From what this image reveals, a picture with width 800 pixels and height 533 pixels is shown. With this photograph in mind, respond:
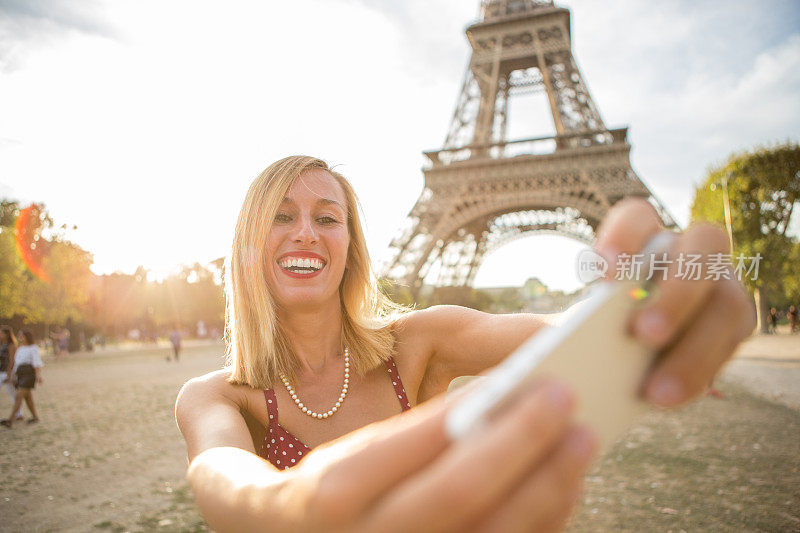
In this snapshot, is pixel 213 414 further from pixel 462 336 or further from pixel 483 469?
pixel 483 469

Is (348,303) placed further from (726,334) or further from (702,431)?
(702,431)

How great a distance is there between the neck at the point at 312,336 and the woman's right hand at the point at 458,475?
4.63ft

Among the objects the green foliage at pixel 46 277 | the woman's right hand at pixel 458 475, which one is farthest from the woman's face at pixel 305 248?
the green foliage at pixel 46 277

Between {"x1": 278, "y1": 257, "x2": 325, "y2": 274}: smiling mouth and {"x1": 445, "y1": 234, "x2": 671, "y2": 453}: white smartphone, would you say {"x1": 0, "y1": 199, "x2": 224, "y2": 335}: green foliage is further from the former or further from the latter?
{"x1": 445, "y1": 234, "x2": 671, "y2": 453}: white smartphone

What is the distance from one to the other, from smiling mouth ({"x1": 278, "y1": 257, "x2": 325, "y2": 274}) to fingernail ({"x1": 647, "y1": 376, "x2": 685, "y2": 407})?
1447mm

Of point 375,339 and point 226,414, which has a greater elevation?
point 375,339

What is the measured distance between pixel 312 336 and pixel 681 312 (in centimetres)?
158

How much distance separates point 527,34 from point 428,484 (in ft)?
104

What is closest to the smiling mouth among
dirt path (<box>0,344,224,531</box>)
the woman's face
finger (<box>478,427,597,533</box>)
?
the woman's face

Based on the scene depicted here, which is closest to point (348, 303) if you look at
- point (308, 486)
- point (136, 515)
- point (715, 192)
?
point (308, 486)

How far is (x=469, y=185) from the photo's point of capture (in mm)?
25125

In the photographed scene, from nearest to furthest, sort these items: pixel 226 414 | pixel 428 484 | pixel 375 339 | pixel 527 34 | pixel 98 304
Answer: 1. pixel 428 484
2. pixel 226 414
3. pixel 375 339
4. pixel 527 34
5. pixel 98 304

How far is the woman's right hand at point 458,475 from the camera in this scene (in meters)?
0.50

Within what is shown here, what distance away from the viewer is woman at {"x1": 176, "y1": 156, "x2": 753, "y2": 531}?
0.53m
